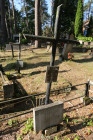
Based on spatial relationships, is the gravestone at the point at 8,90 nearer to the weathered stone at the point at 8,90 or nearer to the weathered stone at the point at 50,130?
the weathered stone at the point at 8,90

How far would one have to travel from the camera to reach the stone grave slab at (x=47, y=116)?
98.5 inches

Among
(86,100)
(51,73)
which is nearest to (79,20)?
(86,100)

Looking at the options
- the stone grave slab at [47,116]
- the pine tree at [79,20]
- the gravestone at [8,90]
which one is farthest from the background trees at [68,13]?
the stone grave slab at [47,116]

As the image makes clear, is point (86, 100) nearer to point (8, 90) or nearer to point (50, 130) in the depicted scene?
point (50, 130)

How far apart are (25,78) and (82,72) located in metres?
4.34

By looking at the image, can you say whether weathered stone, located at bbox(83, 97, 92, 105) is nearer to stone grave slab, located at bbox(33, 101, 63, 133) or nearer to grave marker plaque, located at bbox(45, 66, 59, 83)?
stone grave slab, located at bbox(33, 101, 63, 133)

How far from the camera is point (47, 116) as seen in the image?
→ 2.63 metres

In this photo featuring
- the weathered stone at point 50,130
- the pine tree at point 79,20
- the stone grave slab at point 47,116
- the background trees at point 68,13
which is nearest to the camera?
the stone grave slab at point 47,116

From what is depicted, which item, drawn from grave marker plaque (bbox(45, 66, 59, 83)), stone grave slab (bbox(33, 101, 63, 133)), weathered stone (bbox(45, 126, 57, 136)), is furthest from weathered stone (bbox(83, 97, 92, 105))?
grave marker plaque (bbox(45, 66, 59, 83))

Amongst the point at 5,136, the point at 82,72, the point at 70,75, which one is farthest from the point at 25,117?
the point at 82,72

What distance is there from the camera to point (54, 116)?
8.96 feet

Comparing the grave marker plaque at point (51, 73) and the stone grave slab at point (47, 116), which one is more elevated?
the grave marker plaque at point (51, 73)

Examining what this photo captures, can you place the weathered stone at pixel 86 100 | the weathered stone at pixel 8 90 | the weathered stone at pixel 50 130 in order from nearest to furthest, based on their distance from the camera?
1. the weathered stone at pixel 50 130
2. the weathered stone at pixel 8 90
3. the weathered stone at pixel 86 100

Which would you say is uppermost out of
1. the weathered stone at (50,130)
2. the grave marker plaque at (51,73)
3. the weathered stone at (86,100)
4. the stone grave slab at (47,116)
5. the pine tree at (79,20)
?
the pine tree at (79,20)
